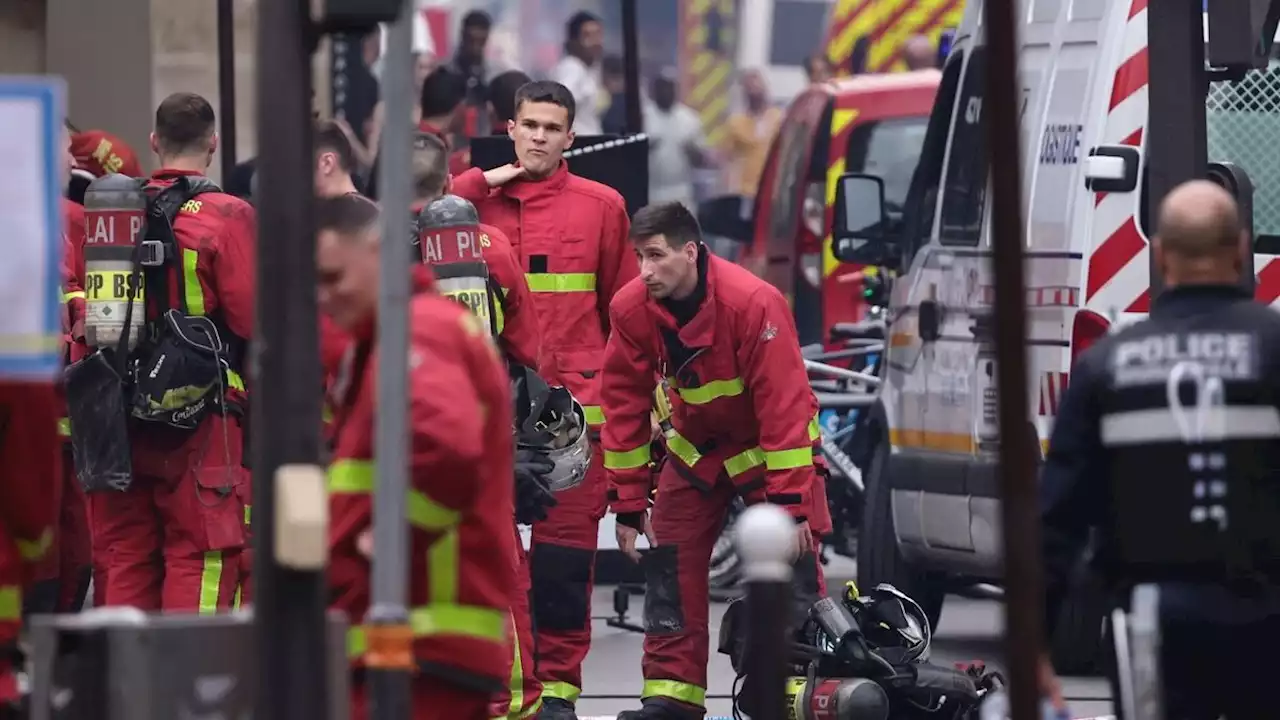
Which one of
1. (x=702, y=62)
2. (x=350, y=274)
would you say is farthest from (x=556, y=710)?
(x=702, y=62)

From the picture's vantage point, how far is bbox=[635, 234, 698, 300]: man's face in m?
10.0

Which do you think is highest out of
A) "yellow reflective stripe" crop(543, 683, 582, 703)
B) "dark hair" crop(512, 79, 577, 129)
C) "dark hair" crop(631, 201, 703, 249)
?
"dark hair" crop(512, 79, 577, 129)

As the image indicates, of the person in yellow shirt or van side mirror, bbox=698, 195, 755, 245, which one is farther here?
the person in yellow shirt

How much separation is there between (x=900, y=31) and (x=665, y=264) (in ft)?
45.0

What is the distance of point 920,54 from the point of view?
865 inches

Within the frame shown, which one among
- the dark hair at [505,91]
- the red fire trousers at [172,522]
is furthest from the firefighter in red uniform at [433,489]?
the dark hair at [505,91]

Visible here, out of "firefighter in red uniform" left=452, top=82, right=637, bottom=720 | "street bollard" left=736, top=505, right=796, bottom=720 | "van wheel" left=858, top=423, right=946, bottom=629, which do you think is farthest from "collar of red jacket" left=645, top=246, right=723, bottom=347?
"street bollard" left=736, top=505, right=796, bottom=720

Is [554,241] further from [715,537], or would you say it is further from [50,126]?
[50,126]

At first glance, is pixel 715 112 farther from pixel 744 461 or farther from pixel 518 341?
pixel 518 341

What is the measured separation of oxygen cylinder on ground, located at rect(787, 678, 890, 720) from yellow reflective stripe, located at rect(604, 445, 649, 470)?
1.09 metres

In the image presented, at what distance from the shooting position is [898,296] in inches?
501

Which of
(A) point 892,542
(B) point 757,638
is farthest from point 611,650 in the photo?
(B) point 757,638

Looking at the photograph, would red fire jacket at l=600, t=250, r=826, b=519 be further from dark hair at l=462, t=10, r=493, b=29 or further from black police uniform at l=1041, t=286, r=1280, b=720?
dark hair at l=462, t=10, r=493, b=29

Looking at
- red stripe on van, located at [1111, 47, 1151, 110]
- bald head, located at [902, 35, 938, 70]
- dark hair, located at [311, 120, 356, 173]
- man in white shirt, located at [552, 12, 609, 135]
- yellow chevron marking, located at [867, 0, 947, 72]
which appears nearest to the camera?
dark hair, located at [311, 120, 356, 173]
